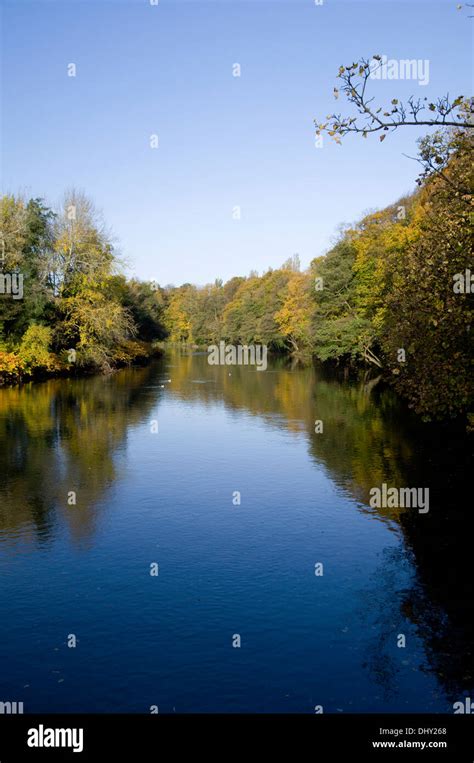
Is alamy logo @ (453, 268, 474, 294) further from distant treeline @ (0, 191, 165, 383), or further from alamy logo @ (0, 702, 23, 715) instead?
distant treeline @ (0, 191, 165, 383)

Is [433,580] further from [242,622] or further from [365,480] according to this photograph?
[365,480]

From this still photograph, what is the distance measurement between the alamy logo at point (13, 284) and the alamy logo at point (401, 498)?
38452mm

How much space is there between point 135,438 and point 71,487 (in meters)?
7.97

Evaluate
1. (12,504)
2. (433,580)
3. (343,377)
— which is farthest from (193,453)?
(343,377)

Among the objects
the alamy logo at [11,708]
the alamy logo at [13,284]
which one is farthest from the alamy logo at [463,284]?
the alamy logo at [13,284]

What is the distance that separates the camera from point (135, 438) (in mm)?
25719

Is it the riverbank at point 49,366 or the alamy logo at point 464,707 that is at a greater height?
the riverbank at point 49,366

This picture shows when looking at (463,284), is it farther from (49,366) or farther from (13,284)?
(49,366)

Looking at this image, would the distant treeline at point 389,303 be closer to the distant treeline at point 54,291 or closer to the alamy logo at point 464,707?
the alamy logo at point 464,707

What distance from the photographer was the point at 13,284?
49.3m
